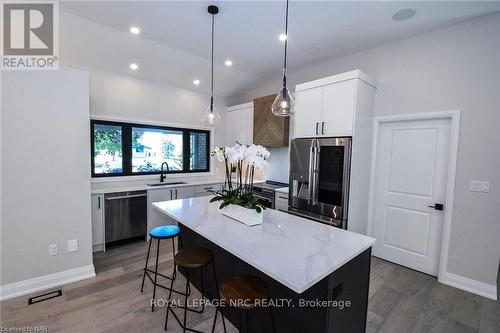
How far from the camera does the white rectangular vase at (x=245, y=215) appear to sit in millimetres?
1857

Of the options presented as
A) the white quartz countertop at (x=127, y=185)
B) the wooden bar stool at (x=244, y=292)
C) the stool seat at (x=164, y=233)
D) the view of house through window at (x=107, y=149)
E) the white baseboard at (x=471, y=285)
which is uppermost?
the view of house through window at (x=107, y=149)

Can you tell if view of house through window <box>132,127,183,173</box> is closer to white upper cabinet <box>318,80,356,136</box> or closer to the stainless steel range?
the stainless steel range

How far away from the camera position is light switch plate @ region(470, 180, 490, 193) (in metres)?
2.45

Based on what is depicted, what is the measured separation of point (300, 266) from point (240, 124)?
3.95 m

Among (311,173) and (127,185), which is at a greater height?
(311,173)

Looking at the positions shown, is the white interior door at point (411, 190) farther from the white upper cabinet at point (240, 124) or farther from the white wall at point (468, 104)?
the white upper cabinet at point (240, 124)

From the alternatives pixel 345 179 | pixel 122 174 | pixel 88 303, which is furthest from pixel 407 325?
pixel 122 174

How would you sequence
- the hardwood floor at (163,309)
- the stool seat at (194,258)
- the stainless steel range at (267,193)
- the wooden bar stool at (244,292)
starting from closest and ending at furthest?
the wooden bar stool at (244,292)
the stool seat at (194,258)
the hardwood floor at (163,309)
the stainless steel range at (267,193)

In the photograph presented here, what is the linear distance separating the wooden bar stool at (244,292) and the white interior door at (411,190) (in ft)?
8.22

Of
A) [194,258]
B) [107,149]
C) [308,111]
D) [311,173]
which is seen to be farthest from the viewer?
[107,149]

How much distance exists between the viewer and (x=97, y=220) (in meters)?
3.26

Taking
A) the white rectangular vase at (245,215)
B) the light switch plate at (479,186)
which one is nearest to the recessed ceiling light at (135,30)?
the white rectangular vase at (245,215)

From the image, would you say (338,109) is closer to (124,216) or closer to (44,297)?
(124,216)

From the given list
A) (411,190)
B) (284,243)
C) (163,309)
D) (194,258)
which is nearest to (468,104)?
(411,190)
